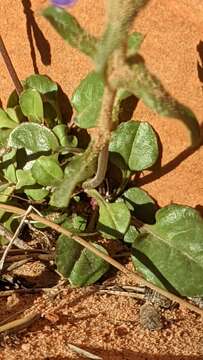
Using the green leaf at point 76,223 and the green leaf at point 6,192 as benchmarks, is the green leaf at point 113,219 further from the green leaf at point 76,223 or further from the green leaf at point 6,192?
the green leaf at point 6,192

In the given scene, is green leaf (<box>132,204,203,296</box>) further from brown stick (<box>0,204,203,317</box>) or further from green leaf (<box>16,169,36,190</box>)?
green leaf (<box>16,169,36,190</box>)

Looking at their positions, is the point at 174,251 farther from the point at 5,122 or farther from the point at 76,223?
the point at 5,122

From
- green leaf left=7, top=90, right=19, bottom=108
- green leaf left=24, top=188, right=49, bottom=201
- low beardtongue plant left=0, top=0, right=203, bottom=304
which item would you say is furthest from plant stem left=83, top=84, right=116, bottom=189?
green leaf left=7, top=90, right=19, bottom=108

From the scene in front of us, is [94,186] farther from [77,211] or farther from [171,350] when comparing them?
[171,350]

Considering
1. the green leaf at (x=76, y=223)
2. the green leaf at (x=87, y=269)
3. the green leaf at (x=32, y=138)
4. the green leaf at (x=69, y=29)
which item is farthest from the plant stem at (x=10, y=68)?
the green leaf at (x=69, y=29)

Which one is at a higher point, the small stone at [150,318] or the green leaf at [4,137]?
the green leaf at [4,137]

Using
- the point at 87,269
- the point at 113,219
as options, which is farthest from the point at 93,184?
the point at 87,269

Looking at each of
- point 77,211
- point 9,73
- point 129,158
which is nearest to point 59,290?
point 77,211
